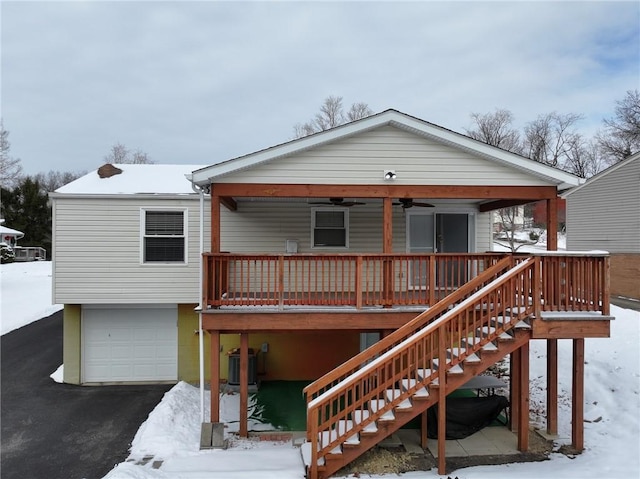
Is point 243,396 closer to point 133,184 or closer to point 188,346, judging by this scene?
point 188,346

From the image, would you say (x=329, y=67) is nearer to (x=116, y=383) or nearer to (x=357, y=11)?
(x=357, y=11)

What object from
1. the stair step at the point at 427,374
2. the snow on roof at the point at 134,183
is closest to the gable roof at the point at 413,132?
the snow on roof at the point at 134,183

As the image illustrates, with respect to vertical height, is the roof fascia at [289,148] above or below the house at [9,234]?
above

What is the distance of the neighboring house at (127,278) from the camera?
10.6 meters

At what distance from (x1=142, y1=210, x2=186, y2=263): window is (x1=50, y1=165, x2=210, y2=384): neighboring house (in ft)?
0.08

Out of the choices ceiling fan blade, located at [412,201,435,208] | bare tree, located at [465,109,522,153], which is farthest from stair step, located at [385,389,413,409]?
bare tree, located at [465,109,522,153]

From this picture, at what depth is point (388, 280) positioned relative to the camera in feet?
26.3

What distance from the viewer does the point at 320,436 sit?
21.7ft

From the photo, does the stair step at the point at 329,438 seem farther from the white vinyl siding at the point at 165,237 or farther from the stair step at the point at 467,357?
the white vinyl siding at the point at 165,237

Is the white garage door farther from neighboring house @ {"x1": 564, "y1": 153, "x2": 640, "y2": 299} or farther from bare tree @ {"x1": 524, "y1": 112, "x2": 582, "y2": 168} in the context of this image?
bare tree @ {"x1": 524, "y1": 112, "x2": 582, "y2": 168}

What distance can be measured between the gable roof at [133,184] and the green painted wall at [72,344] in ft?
10.2

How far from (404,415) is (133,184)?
29.1ft

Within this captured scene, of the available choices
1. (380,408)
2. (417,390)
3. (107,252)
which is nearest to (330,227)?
(417,390)

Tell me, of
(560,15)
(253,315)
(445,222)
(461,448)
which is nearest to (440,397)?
(461,448)
